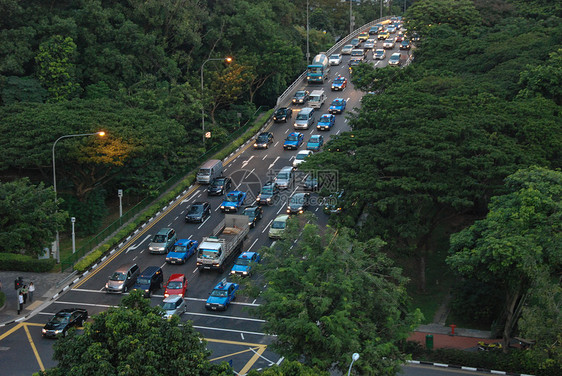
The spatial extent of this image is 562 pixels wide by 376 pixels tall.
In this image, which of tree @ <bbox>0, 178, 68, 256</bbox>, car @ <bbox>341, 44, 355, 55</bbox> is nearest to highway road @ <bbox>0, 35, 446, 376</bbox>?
tree @ <bbox>0, 178, 68, 256</bbox>

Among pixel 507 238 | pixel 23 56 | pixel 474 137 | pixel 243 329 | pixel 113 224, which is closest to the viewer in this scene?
pixel 507 238

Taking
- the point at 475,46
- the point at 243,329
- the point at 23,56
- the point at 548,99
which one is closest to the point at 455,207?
the point at 243,329

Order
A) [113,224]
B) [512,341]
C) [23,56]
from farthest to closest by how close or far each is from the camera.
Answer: [23,56] → [113,224] → [512,341]

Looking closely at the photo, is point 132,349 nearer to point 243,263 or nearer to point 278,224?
point 243,263

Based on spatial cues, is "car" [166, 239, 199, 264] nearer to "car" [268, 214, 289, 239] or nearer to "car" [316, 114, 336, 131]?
"car" [268, 214, 289, 239]

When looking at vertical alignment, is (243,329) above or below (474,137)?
below

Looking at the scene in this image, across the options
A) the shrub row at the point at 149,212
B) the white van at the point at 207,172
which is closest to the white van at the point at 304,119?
the shrub row at the point at 149,212

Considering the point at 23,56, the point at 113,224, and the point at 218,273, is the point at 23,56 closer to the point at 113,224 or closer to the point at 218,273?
the point at 113,224
